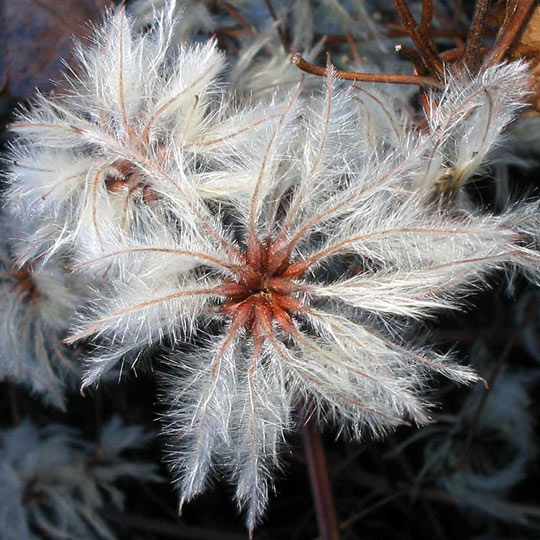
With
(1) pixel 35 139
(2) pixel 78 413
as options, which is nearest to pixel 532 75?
(1) pixel 35 139

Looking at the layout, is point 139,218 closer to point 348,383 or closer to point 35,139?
point 35,139

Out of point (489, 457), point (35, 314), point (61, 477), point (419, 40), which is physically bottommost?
point (61, 477)

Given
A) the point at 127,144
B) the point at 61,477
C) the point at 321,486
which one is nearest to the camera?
the point at 127,144

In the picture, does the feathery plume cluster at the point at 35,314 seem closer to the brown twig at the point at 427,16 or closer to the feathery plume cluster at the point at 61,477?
the feathery plume cluster at the point at 61,477

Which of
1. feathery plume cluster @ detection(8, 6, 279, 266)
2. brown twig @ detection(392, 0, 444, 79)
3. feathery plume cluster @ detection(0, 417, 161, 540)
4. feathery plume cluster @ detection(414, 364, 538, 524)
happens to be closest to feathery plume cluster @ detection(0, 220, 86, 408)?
feathery plume cluster @ detection(8, 6, 279, 266)

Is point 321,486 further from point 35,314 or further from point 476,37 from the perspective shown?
point 476,37

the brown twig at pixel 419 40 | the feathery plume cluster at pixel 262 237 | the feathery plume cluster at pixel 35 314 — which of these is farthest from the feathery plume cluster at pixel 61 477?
the brown twig at pixel 419 40

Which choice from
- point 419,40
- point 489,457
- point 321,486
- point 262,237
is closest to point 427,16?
point 419,40
